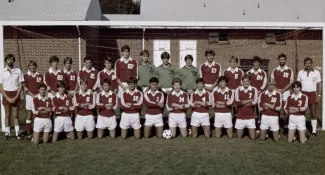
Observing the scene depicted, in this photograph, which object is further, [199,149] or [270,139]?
[270,139]

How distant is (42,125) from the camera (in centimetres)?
579

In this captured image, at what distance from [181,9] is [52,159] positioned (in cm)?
1570

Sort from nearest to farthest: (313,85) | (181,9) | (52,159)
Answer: (52,159), (313,85), (181,9)

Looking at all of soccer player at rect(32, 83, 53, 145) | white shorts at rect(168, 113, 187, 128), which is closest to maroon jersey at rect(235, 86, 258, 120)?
white shorts at rect(168, 113, 187, 128)

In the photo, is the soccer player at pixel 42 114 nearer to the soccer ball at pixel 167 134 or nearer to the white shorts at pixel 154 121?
the white shorts at pixel 154 121

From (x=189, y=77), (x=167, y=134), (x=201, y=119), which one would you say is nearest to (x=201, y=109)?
(x=201, y=119)

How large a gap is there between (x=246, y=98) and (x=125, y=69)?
2225 millimetres

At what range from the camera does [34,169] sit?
14.7 feet

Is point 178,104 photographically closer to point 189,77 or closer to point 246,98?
point 189,77

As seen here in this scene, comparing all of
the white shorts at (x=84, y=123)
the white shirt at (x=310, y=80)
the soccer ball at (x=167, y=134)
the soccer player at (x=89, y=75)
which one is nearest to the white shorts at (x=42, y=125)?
the white shorts at (x=84, y=123)

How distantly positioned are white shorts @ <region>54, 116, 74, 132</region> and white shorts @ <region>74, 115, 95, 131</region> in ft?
0.43

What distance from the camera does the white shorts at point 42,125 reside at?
19.0 ft

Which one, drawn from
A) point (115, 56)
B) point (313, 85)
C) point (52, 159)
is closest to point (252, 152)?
point (313, 85)

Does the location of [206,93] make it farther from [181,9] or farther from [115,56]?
[181,9]
